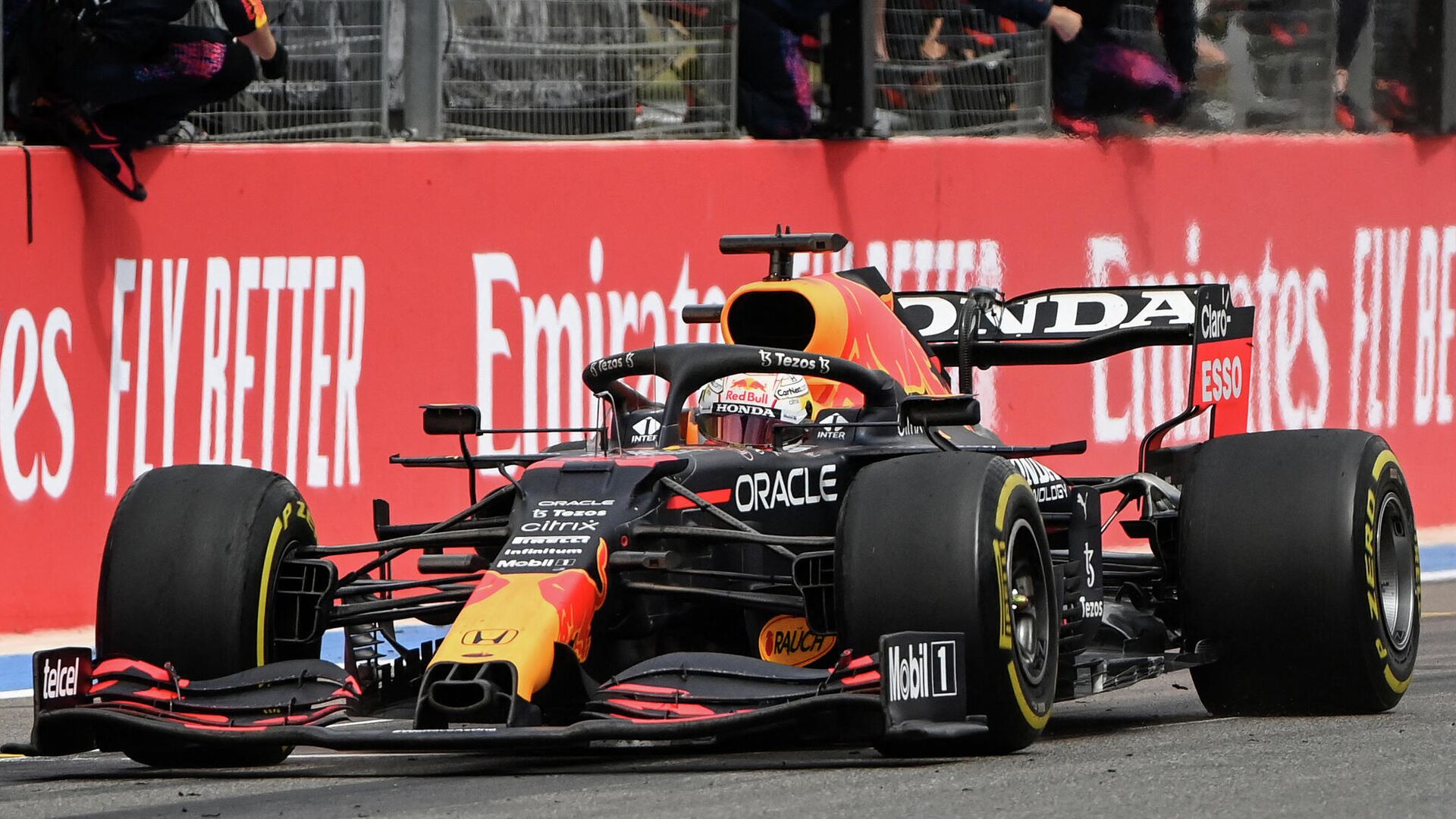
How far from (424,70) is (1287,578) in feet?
19.9

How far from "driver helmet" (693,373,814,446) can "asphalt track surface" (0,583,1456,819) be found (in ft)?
4.39

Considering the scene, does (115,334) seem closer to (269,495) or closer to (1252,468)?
(269,495)

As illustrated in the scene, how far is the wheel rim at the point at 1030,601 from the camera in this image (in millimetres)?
7102

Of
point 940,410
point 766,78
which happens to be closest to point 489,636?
point 940,410

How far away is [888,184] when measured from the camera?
542 inches

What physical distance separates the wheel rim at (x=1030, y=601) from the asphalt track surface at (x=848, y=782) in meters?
0.29

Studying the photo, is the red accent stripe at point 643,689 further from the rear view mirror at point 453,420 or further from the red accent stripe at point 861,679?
the rear view mirror at point 453,420

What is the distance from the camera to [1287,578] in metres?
8.06

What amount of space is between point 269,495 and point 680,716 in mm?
1796

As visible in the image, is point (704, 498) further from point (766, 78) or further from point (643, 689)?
point (766, 78)

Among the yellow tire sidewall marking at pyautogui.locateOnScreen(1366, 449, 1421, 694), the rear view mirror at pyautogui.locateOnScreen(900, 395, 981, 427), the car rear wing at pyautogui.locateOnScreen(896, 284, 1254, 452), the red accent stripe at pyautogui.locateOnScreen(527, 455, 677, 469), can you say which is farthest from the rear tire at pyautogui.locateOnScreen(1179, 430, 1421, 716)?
the red accent stripe at pyautogui.locateOnScreen(527, 455, 677, 469)

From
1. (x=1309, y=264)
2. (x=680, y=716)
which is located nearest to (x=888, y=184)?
(x=1309, y=264)

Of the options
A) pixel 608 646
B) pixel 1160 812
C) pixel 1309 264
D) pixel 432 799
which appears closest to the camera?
pixel 1160 812

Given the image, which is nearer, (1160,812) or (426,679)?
(1160,812)
